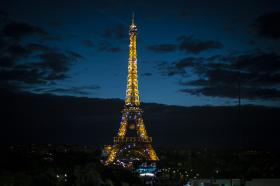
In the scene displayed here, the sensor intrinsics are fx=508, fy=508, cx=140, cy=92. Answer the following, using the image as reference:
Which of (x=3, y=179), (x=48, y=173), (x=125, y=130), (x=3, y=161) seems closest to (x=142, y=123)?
(x=125, y=130)

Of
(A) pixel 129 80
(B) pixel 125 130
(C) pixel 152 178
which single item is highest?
(A) pixel 129 80

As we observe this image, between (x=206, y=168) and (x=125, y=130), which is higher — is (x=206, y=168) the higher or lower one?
the lower one

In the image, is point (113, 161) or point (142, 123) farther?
point (113, 161)

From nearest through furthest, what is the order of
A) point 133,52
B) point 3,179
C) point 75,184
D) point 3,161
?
point 3,179 < point 75,184 < point 3,161 < point 133,52

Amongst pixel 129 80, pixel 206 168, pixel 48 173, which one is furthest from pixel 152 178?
pixel 48 173

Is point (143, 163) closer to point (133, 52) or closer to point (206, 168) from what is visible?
point (206, 168)

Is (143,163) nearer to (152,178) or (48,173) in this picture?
Answer: (152,178)

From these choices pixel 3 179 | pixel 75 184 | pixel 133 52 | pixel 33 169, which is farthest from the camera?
pixel 133 52
